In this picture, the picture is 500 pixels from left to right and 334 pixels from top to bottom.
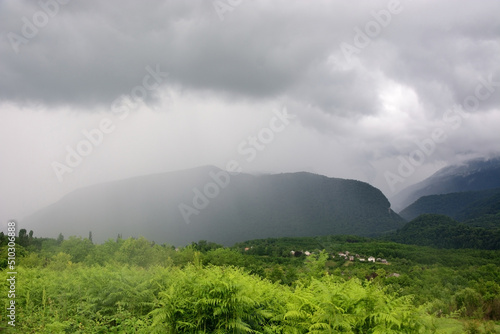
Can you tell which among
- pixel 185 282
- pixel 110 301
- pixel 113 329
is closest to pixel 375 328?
pixel 185 282

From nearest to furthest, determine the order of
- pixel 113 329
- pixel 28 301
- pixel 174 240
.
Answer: pixel 113 329 < pixel 28 301 < pixel 174 240

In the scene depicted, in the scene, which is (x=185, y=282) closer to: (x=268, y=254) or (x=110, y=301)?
(x=110, y=301)

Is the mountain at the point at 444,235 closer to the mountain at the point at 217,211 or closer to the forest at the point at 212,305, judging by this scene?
the mountain at the point at 217,211

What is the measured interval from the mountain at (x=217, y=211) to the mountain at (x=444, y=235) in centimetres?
2962

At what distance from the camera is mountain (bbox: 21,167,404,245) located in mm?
134000

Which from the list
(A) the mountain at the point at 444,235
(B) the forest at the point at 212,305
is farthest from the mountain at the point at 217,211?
(B) the forest at the point at 212,305

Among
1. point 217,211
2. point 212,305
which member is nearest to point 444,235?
point 217,211

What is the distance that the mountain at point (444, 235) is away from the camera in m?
83.8

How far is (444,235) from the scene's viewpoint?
102 metres

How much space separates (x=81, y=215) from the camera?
159000 mm

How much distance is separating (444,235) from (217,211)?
309 feet

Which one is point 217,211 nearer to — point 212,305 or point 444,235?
point 444,235

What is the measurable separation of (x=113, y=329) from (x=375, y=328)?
5.65 meters

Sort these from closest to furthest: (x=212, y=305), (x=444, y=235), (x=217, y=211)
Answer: (x=212, y=305), (x=444, y=235), (x=217, y=211)
